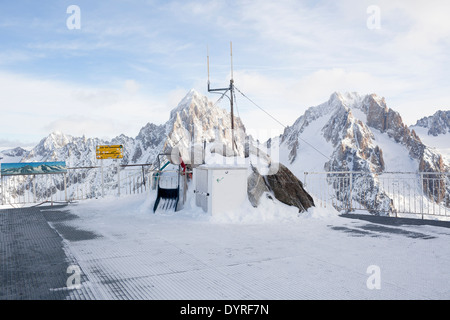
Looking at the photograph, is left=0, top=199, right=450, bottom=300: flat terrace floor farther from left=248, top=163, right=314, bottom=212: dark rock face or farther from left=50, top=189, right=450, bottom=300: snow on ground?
left=248, top=163, right=314, bottom=212: dark rock face

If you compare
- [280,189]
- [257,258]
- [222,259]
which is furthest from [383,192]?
[222,259]

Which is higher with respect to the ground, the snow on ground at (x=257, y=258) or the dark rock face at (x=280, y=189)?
the dark rock face at (x=280, y=189)

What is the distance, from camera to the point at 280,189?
10344 mm

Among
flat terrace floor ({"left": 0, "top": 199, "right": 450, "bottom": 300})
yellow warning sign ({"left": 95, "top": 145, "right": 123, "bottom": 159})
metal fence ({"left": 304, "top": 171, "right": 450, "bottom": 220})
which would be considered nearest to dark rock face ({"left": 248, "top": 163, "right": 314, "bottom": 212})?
metal fence ({"left": 304, "top": 171, "right": 450, "bottom": 220})

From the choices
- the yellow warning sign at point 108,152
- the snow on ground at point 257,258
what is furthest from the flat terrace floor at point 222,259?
the yellow warning sign at point 108,152

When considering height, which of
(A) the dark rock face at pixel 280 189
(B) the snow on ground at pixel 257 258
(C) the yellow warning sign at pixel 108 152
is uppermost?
(C) the yellow warning sign at pixel 108 152

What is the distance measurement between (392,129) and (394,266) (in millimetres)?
213327

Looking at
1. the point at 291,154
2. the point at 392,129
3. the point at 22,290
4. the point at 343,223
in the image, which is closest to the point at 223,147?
the point at 343,223

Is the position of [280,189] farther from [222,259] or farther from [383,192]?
[383,192]

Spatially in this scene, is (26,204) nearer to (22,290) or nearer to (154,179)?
(154,179)

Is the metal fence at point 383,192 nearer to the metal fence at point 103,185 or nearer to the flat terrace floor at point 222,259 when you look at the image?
the flat terrace floor at point 222,259

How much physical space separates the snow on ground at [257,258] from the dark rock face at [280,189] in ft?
1.88

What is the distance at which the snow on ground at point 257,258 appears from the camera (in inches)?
162
